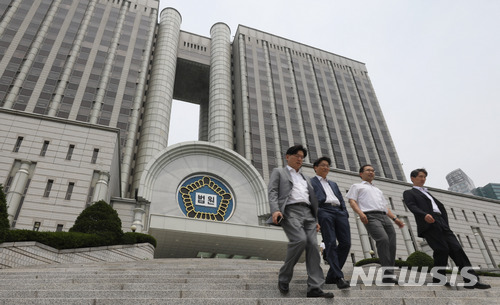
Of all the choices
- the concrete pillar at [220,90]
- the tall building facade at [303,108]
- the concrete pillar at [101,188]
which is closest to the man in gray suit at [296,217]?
the concrete pillar at [101,188]

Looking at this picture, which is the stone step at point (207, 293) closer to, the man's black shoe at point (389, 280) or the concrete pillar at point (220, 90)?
Result: the man's black shoe at point (389, 280)

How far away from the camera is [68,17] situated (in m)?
44.0

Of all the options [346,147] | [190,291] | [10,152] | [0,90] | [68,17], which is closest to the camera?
[190,291]

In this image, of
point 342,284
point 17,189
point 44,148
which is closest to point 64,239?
point 17,189

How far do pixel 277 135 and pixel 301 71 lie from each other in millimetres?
16641

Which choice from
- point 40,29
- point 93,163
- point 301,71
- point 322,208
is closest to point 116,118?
point 40,29

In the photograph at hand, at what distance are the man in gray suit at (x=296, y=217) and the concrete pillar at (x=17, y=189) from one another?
19340 mm

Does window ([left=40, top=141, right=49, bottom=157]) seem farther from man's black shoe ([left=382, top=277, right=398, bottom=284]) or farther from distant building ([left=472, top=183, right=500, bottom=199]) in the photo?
distant building ([left=472, top=183, right=500, bottom=199])

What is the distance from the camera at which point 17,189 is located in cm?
1866

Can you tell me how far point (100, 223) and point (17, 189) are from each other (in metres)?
8.44

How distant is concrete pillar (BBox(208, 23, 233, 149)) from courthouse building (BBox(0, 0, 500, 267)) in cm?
21

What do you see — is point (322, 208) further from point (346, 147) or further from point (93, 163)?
point (346, 147)

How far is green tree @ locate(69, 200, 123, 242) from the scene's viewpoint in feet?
45.7

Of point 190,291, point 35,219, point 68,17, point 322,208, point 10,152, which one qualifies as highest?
point 68,17
